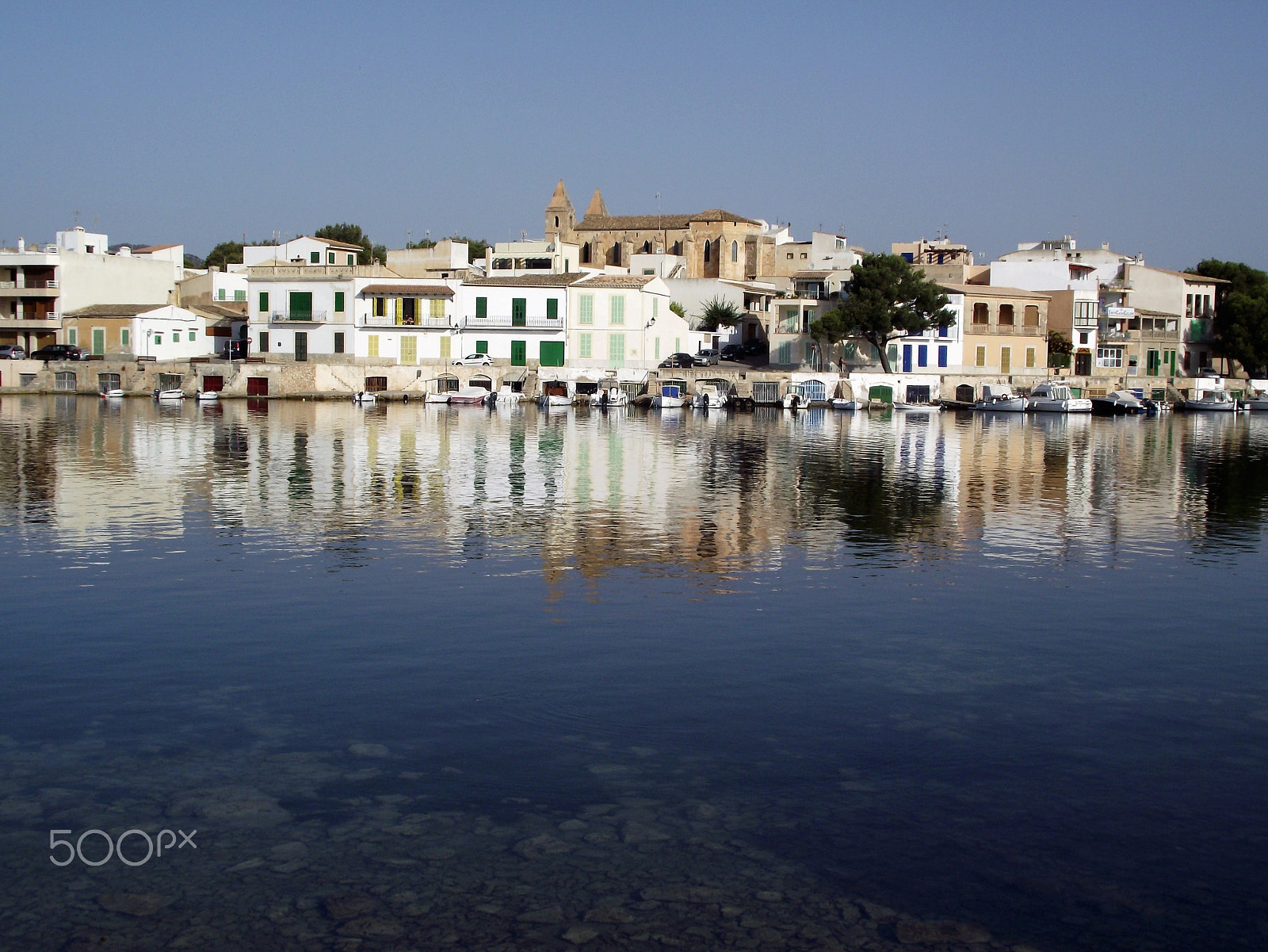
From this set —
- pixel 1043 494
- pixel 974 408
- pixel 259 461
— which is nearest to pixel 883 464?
pixel 1043 494

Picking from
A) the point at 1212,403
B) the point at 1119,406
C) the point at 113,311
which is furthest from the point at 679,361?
the point at 1212,403

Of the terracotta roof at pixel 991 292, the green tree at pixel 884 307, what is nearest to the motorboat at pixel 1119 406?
the terracotta roof at pixel 991 292

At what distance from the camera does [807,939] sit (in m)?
6.93

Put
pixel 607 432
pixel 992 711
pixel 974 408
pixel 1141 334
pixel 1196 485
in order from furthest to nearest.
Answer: pixel 1141 334 < pixel 974 408 < pixel 607 432 < pixel 1196 485 < pixel 992 711

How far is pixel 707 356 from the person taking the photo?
238 ft

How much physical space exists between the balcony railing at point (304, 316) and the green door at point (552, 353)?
38.6ft

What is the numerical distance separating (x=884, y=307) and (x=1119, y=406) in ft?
49.0

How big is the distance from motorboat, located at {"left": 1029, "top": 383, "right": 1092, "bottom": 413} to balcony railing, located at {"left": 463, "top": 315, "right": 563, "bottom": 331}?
2610 centimetres

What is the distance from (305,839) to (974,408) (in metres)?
63.1

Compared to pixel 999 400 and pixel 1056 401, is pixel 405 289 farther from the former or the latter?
pixel 1056 401

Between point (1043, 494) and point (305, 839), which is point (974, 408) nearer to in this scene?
point (1043, 494)

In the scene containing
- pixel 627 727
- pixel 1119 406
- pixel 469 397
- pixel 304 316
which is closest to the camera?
pixel 627 727

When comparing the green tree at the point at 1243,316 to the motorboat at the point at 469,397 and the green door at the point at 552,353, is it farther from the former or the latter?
the motorboat at the point at 469,397

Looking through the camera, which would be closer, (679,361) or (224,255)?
(679,361)
